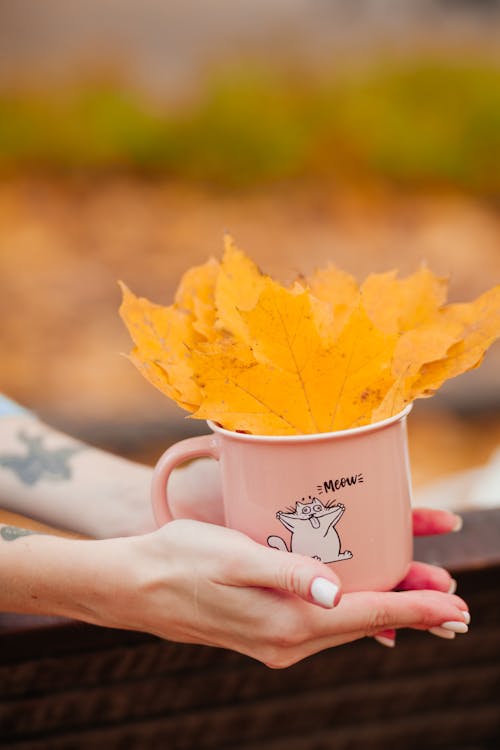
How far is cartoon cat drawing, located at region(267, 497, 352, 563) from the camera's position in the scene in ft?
2.02

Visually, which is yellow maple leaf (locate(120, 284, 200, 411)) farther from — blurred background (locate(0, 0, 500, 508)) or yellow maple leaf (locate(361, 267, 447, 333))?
blurred background (locate(0, 0, 500, 508))

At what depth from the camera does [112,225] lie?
4.93m

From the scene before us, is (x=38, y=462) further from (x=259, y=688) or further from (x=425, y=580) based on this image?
(x=425, y=580)

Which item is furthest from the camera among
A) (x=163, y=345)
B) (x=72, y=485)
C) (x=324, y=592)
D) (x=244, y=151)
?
(x=244, y=151)

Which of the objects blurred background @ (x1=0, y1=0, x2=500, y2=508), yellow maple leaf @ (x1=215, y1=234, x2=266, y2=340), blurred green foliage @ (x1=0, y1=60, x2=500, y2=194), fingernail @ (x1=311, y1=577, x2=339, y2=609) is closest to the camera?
fingernail @ (x1=311, y1=577, x2=339, y2=609)

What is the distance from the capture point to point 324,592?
0.58 m

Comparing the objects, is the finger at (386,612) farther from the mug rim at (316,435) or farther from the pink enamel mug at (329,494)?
the mug rim at (316,435)

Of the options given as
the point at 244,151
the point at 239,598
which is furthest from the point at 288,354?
the point at 244,151

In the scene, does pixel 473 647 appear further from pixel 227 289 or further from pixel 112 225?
pixel 112 225

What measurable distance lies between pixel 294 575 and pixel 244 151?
4.64m

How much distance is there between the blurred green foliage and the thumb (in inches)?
171

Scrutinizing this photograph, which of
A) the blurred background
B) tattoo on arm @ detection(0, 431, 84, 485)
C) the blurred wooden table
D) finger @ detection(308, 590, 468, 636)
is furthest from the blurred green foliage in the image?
finger @ detection(308, 590, 468, 636)

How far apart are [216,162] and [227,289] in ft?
14.5

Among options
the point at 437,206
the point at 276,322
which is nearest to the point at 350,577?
the point at 276,322
